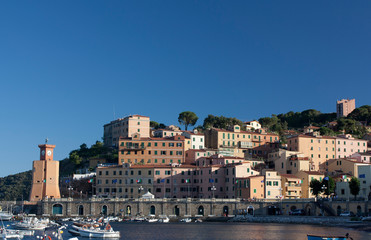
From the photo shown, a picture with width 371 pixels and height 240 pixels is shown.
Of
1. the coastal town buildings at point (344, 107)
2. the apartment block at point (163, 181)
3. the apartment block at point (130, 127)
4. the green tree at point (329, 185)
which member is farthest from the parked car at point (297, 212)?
the coastal town buildings at point (344, 107)

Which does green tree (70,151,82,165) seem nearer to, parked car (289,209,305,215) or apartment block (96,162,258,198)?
apartment block (96,162,258,198)

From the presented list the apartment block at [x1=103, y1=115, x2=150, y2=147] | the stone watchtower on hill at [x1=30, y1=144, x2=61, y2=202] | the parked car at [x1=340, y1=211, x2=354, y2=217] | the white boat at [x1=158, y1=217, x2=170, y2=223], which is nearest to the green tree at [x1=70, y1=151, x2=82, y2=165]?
the apartment block at [x1=103, y1=115, x2=150, y2=147]

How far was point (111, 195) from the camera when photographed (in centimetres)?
10794

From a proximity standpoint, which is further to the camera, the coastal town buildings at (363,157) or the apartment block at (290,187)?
the coastal town buildings at (363,157)

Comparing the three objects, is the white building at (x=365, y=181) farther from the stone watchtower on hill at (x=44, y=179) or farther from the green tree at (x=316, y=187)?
the stone watchtower on hill at (x=44, y=179)

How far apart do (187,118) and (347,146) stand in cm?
5045

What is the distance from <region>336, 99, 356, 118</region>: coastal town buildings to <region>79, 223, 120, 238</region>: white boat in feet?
479

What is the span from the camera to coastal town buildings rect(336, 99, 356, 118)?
196 metres

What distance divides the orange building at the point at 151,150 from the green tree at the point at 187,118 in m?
35.8

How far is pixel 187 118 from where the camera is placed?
511 feet

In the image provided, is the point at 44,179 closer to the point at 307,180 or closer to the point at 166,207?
the point at 166,207

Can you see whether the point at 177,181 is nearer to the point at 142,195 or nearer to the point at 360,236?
the point at 142,195

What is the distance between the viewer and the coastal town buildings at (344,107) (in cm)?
19612

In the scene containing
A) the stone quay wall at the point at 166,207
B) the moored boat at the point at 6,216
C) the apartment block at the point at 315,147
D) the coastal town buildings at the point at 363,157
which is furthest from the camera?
the apartment block at the point at 315,147
